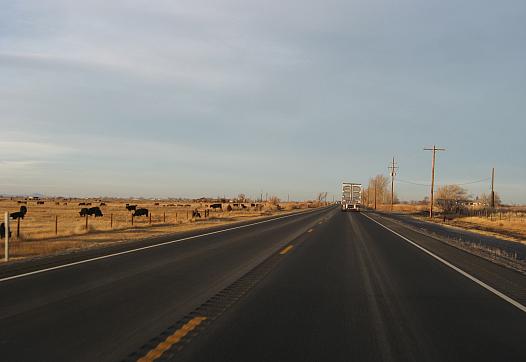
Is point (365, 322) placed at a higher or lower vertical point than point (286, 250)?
higher

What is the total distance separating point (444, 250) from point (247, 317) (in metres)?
13.2

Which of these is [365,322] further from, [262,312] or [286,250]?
[286,250]

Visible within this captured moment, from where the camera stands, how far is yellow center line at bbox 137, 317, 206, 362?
5133 mm

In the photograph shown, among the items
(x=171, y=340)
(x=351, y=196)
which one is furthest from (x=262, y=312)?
(x=351, y=196)

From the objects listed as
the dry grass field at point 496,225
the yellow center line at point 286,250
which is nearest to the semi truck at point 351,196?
the dry grass field at point 496,225

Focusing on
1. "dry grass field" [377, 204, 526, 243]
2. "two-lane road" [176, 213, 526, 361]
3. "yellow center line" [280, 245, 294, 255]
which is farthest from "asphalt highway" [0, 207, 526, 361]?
"dry grass field" [377, 204, 526, 243]

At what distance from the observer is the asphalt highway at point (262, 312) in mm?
5477

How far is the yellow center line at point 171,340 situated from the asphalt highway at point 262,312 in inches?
0.9

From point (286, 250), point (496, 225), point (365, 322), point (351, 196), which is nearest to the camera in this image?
point (365, 322)

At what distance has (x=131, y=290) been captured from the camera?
8914 mm

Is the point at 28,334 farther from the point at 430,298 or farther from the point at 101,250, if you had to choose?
the point at 101,250

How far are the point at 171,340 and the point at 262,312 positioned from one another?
1.90 metres

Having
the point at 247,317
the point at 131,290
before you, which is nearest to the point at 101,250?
the point at 131,290

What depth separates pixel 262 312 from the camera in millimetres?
7336
